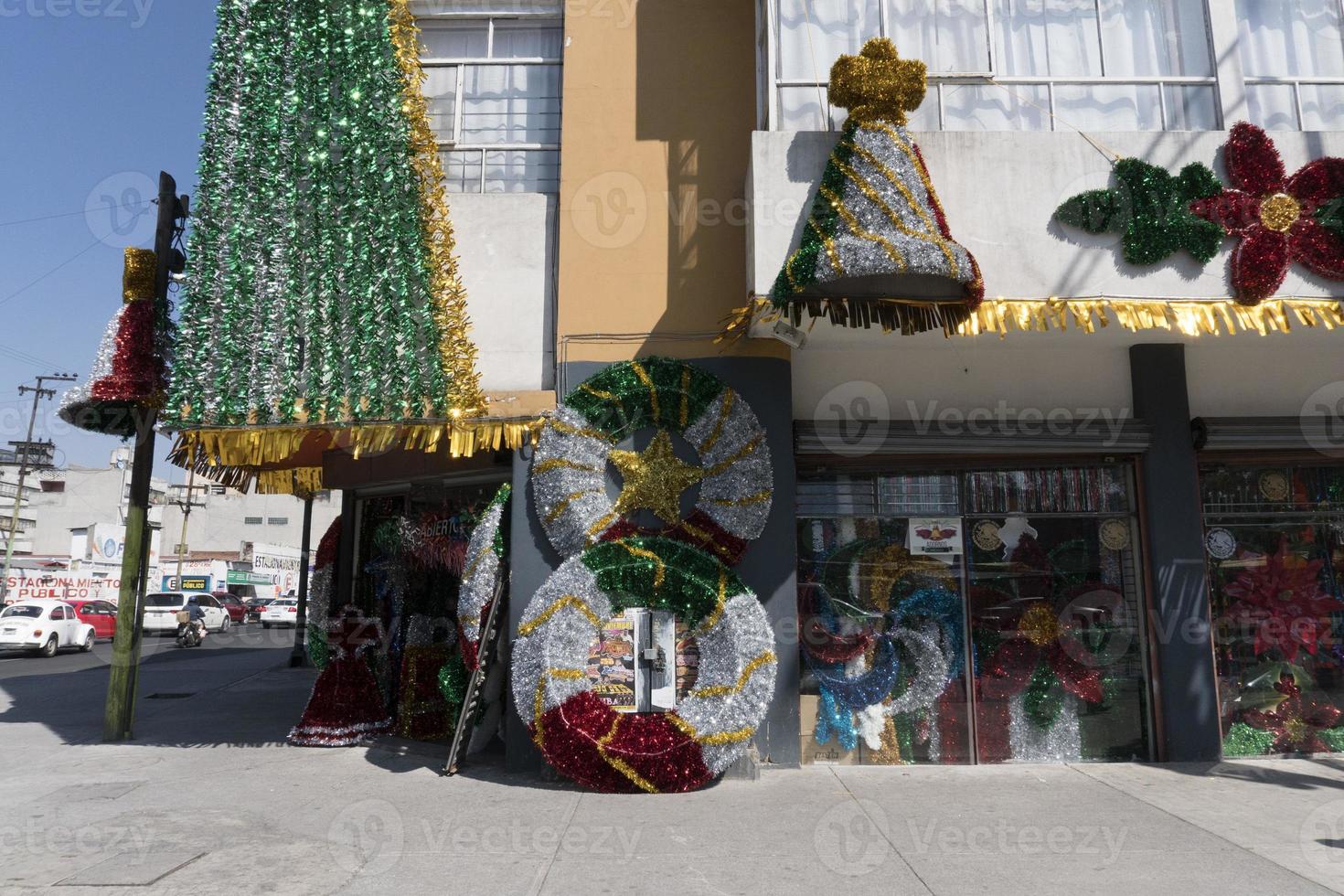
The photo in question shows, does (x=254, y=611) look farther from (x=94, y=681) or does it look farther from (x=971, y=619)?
(x=971, y=619)

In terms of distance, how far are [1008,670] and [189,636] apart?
2305 centimetres

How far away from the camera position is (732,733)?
7.16m

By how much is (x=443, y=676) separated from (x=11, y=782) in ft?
11.4

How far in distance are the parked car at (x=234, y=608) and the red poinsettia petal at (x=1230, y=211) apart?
114ft

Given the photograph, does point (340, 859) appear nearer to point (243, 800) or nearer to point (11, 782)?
point (243, 800)

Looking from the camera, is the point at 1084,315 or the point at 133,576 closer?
the point at 1084,315

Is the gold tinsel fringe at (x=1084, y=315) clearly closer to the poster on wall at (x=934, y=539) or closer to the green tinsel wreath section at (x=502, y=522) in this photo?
the poster on wall at (x=934, y=539)

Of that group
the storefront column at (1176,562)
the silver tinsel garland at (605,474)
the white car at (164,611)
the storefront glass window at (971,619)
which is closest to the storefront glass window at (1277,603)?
the storefront column at (1176,562)

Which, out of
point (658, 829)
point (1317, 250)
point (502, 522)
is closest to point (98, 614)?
point (502, 522)

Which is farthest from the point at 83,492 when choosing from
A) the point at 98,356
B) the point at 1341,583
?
the point at 1341,583

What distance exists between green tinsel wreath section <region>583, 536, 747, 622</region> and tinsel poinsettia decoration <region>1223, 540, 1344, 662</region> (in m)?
4.98

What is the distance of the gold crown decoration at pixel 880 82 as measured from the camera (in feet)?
23.0

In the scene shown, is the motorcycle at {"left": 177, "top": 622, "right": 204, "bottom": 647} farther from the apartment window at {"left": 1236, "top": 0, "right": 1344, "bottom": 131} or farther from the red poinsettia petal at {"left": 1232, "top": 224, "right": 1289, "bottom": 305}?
the apartment window at {"left": 1236, "top": 0, "right": 1344, "bottom": 131}

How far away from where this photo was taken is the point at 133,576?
9.29 meters
